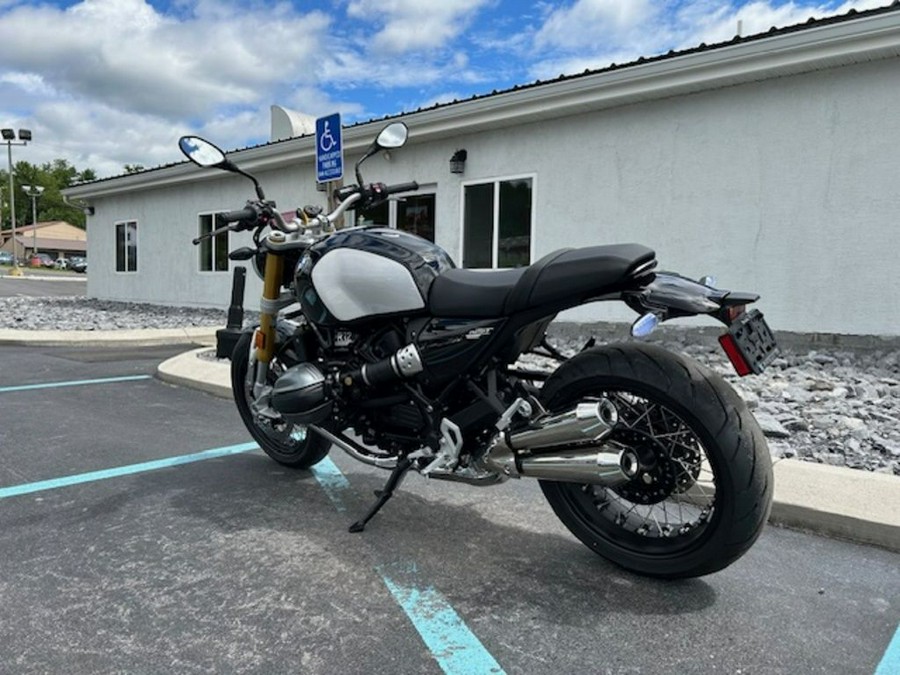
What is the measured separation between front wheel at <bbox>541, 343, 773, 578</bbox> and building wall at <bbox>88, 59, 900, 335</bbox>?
5.34 m

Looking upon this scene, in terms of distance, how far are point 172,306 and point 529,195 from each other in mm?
9735

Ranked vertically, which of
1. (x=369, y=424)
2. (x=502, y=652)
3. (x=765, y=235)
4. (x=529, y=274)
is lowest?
(x=502, y=652)

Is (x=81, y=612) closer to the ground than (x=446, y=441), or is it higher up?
closer to the ground

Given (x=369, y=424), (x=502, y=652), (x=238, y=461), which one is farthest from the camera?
(x=238, y=461)

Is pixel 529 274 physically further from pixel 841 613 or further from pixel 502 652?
pixel 841 613

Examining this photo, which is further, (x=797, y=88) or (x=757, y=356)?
(x=797, y=88)

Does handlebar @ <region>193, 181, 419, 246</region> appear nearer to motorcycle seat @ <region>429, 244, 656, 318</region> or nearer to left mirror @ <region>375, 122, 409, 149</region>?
left mirror @ <region>375, 122, 409, 149</region>

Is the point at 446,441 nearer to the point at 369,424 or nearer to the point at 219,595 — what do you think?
the point at 369,424

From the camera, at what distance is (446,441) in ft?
8.69

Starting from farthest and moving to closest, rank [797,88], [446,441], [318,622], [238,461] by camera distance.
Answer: [797,88] < [238,461] < [446,441] < [318,622]

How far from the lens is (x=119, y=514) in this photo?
3113 millimetres

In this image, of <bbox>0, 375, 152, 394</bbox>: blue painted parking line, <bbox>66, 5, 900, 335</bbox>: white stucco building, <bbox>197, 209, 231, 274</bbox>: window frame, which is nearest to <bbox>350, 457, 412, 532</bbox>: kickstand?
<bbox>0, 375, 152, 394</bbox>: blue painted parking line

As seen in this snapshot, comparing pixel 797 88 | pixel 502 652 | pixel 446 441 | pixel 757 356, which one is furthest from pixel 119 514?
pixel 797 88

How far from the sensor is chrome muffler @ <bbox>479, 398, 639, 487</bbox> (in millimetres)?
2281
